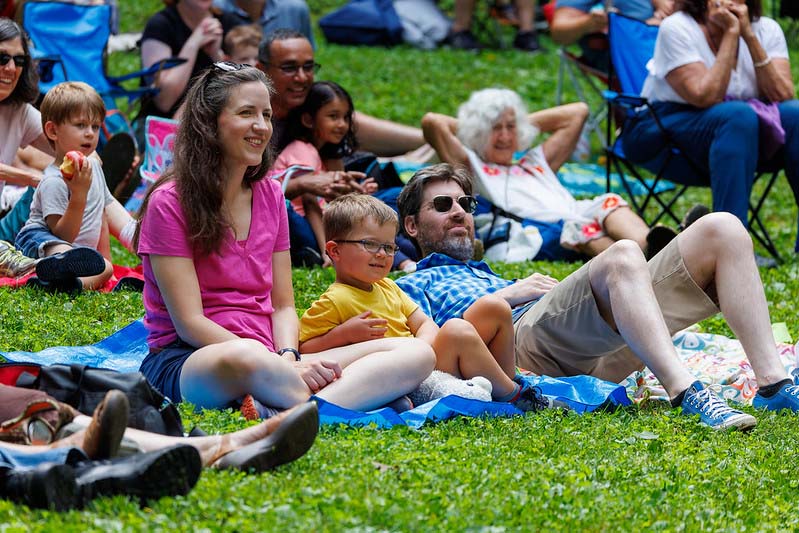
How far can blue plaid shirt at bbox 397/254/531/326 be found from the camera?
15.7 ft

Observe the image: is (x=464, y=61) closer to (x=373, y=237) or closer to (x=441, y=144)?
(x=441, y=144)

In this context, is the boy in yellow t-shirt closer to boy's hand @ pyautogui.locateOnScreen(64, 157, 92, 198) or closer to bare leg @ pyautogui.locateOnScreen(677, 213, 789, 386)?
bare leg @ pyautogui.locateOnScreen(677, 213, 789, 386)

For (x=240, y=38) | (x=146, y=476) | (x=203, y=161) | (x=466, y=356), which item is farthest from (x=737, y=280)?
(x=240, y=38)

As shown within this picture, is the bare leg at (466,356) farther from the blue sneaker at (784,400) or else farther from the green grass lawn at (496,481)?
the blue sneaker at (784,400)

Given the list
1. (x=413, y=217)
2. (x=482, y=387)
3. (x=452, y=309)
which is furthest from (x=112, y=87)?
(x=482, y=387)

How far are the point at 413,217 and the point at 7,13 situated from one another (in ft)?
17.5

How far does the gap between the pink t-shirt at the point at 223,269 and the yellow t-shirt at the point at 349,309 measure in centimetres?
20

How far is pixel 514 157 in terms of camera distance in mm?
8062

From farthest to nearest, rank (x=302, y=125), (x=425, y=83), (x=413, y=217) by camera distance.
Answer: (x=425, y=83) → (x=302, y=125) → (x=413, y=217)

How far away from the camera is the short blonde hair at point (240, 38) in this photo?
27.5ft

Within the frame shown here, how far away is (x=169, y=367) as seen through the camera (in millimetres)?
3951

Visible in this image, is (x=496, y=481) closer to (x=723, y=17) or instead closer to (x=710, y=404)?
(x=710, y=404)

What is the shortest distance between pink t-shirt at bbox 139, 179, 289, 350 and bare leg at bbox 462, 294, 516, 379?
719 millimetres

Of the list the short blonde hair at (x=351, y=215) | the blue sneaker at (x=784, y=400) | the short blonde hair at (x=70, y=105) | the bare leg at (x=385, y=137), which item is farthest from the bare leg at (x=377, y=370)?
the bare leg at (x=385, y=137)
